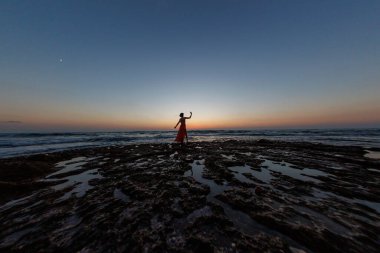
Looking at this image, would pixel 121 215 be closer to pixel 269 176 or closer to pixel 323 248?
pixel 323 248

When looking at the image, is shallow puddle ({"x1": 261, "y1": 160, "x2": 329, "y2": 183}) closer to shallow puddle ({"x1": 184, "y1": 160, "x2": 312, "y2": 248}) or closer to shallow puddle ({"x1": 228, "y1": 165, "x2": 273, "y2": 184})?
shallow puddle ({"x1": 228, "y1": 165, "x2": 273, "y2": 184})

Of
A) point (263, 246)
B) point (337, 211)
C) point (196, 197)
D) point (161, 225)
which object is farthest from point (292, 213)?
point (161, 225)

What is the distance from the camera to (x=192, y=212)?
3.96 meters

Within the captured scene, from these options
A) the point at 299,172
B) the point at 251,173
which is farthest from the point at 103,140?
the point at 299,172

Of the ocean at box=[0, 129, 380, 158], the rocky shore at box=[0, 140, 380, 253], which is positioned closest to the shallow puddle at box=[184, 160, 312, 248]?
the rocky shore at box=[0, 140, 380, 253]

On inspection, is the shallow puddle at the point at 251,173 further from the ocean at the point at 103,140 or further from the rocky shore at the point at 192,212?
the ocean at the point at 103,140

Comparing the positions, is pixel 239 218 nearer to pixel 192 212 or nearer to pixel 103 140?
pixel 192 212

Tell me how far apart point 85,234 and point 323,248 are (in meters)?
3.84

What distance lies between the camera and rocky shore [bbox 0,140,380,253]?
2887mm

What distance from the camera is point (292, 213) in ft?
12.7

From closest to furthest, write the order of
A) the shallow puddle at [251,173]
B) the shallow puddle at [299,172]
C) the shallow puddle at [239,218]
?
the shallow puddle at [239,218], the shallow puddle at [251,173], the shallow puddle at [299,172]

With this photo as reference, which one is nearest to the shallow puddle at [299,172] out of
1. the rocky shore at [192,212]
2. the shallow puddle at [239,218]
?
the rocky shore at [192,212]

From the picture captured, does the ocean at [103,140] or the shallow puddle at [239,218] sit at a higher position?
the ocean at [103,140]

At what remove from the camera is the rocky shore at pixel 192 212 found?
9.47 ft
